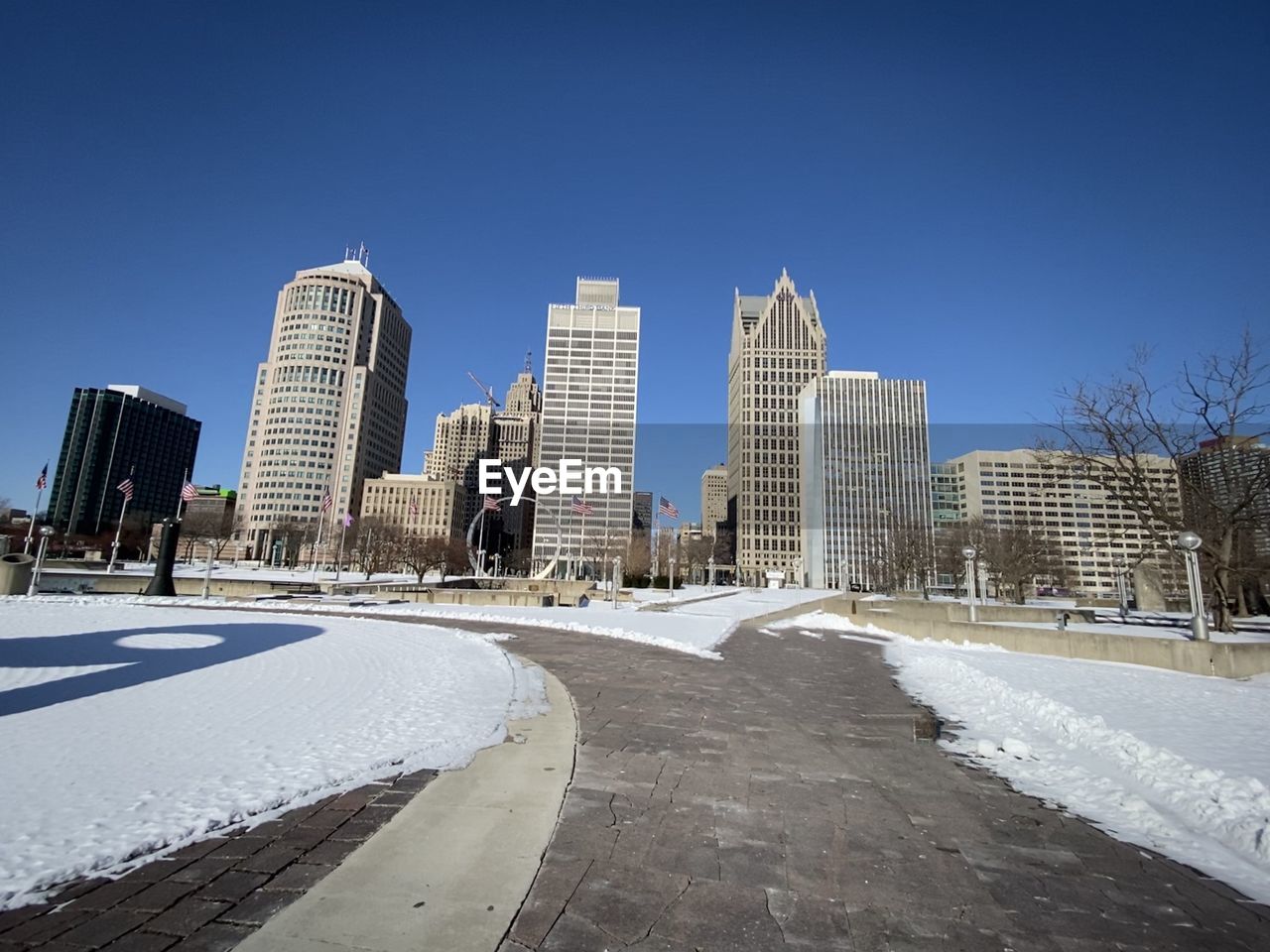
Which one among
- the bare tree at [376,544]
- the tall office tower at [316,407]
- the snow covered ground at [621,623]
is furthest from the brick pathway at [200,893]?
the tall office tower at [316,407]

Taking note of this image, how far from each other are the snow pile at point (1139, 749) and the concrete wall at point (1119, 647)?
0.78m

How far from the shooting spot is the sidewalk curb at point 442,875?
258cm

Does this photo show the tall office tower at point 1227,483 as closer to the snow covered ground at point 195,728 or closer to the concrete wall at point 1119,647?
the concrete wall at point 1119,647

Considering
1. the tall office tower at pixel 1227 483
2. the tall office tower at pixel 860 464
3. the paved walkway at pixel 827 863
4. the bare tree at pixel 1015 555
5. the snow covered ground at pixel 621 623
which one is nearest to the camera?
the paved walkway at pixel 827 863

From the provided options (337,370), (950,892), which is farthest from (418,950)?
(337,370)

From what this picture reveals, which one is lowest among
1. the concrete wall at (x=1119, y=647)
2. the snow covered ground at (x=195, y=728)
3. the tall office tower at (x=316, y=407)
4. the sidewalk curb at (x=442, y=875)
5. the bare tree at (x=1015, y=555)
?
the snow covered ground at (x=195, y=728)

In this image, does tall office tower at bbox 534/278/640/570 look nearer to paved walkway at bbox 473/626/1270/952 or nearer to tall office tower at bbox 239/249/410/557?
tall office tower at bbox 239/249/410/557

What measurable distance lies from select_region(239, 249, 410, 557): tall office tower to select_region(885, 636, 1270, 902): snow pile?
158009 mm

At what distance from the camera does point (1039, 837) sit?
165 inches

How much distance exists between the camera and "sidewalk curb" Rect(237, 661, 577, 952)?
8.46ft

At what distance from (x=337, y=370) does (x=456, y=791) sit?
573ft

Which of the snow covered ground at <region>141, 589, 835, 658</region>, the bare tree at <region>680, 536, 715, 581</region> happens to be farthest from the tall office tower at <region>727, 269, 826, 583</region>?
the snow covered ground at <region>141, 589, 835, 658</region>

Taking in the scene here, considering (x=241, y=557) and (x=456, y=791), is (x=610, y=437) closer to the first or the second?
(x=241, y=557)

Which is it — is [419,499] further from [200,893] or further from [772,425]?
[200,893]
